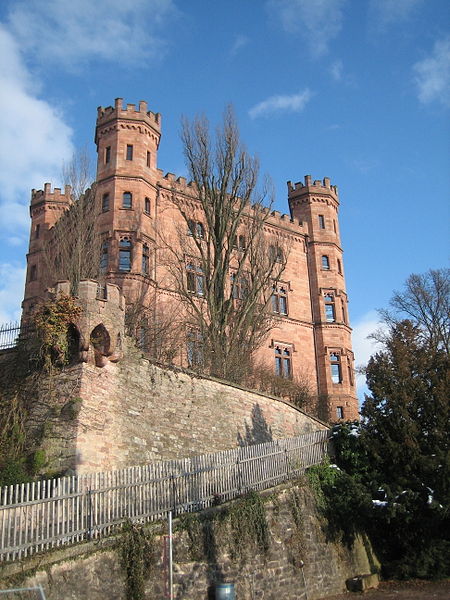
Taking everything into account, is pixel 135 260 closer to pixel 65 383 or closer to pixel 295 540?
pixel 65 383

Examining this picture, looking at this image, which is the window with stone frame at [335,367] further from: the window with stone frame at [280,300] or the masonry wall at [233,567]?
the masonry wall at [233,567]

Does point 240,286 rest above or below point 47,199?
below

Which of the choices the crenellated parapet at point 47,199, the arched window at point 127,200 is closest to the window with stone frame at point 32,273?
the crenellated parapet at point 47,199

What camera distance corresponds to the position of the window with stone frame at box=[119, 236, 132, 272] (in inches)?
1165

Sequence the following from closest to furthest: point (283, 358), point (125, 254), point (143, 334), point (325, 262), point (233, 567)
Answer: point (233, 567)
point (143, 334)
point (125, 254)
point (283, 358)
point (325, 262)

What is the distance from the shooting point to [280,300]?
125 feet

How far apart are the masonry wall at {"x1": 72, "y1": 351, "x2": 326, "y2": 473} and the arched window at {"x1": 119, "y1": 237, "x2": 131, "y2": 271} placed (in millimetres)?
10946

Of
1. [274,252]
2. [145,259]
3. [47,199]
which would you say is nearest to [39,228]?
[47,199]

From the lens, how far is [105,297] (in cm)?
1633

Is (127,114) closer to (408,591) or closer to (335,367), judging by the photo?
(335,367)

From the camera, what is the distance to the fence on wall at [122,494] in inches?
410

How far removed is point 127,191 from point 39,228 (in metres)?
6.91

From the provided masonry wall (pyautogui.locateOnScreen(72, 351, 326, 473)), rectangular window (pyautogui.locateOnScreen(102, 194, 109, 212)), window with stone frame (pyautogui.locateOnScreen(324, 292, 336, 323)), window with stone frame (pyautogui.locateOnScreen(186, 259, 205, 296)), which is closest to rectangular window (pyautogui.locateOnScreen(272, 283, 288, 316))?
window with stone frame (pyautogui.locateOnScreen(324, 292, 336, 323))

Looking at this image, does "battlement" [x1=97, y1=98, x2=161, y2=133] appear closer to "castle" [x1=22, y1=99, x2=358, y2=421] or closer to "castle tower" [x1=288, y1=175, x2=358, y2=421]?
"castle" [x1=22, y1=99, x2=358, y2=421]
